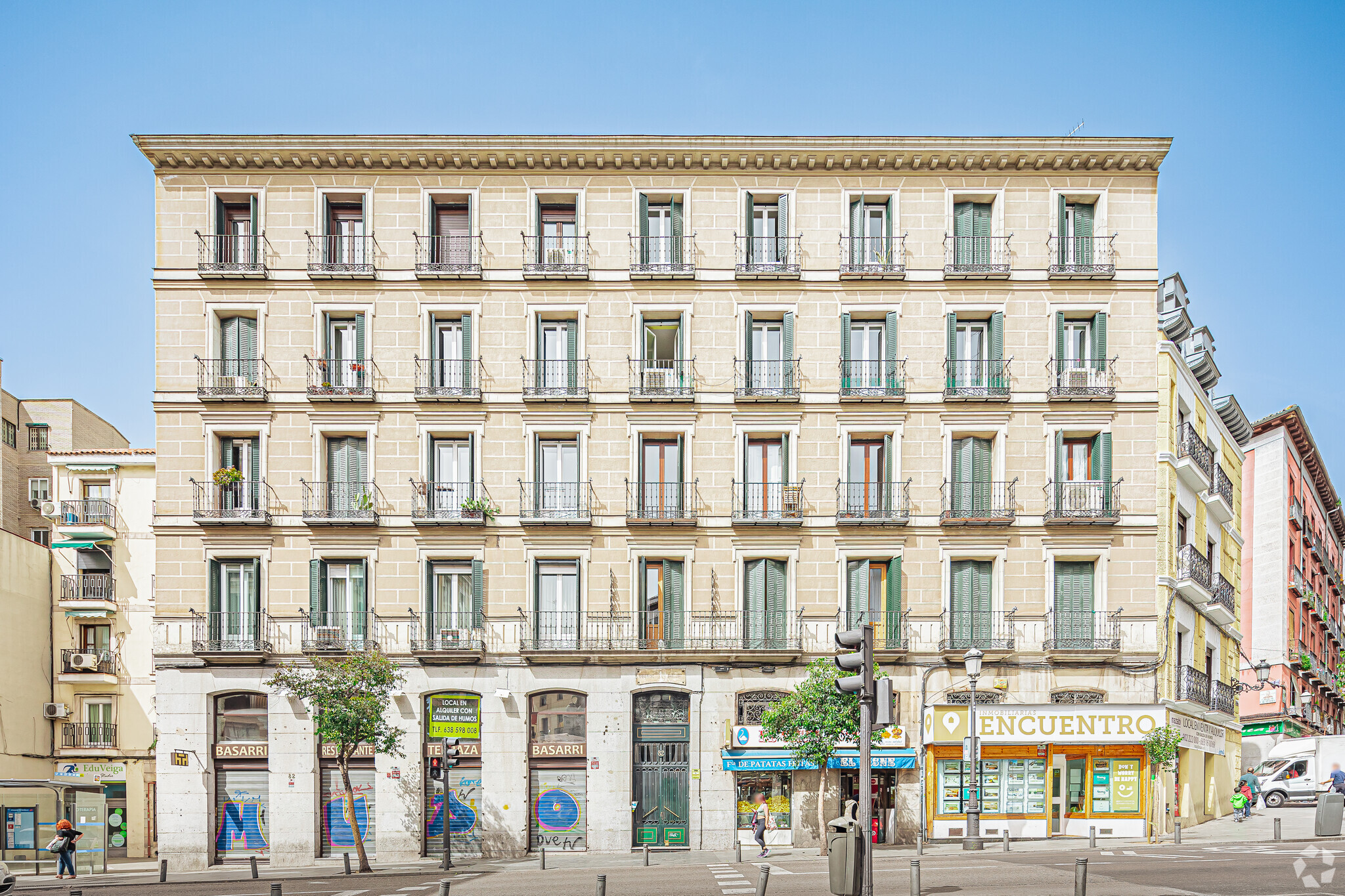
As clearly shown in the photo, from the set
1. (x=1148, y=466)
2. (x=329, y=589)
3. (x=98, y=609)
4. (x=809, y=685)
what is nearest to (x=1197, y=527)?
(x=1148, y=466)

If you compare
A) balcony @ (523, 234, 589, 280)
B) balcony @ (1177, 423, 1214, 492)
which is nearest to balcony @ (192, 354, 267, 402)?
balcony @ (523, 234, 589, 280)

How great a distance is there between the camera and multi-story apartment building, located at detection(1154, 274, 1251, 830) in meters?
34.3

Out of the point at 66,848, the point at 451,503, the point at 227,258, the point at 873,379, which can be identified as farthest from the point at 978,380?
the point at 66,848

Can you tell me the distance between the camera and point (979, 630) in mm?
33250

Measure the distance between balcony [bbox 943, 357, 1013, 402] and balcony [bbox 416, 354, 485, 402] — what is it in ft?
47.6

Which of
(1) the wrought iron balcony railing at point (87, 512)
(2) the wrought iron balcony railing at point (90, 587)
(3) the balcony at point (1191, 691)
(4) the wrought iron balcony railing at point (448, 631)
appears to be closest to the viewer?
(4) the wrought iron balcony railing at point (448, 631)

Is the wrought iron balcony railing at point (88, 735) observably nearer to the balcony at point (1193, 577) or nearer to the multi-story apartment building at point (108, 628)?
the multi-story apartment building at point (108, 628)

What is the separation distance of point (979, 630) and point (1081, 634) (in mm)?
3095

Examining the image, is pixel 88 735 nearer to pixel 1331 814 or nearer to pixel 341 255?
pixel 341 255

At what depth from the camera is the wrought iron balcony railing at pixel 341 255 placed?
1350 inches

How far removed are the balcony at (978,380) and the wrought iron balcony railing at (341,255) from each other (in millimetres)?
18301

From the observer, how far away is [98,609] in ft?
144

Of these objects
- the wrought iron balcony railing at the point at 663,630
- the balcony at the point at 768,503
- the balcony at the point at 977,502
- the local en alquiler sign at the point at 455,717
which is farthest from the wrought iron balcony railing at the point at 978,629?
the local en alquiler sign at the point at 455,717

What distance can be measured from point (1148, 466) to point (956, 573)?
22.4 feet
